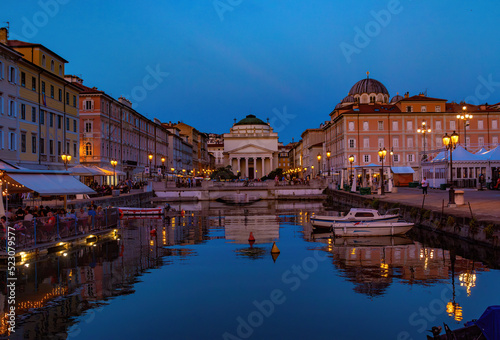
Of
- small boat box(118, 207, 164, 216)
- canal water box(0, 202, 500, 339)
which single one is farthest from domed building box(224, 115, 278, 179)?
canal water box(0, 202, 500, 339)

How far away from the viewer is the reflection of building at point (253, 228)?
3077 cm

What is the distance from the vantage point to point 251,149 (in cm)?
15162

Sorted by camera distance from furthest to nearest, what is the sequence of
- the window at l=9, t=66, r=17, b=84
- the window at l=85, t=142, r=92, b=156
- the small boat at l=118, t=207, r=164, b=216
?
the window at l=85, t=142, r=92, b=156 → the small boat at l=118, t=207, r=164, b=216 → the window at l=9, t=66, r=17, b=84

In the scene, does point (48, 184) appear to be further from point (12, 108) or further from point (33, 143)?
point (33, 143)

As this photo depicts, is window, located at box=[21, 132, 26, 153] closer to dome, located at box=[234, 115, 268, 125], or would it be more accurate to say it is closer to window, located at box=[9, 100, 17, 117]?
window, located at box=[9, 100, 17, 117]

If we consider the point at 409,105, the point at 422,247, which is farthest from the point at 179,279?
the point at 409,105

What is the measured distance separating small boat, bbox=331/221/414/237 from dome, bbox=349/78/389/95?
3418 inches

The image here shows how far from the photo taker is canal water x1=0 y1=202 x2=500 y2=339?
13.0 metres

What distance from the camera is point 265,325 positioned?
13227 mm

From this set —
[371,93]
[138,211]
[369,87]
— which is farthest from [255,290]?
[369,87]

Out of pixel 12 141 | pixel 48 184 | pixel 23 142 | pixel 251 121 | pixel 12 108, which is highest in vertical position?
pixel 251 121

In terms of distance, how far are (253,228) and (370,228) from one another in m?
9.89

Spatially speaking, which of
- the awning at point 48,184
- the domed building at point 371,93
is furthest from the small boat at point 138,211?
the domed building at point 371,93

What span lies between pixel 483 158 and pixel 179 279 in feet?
153
